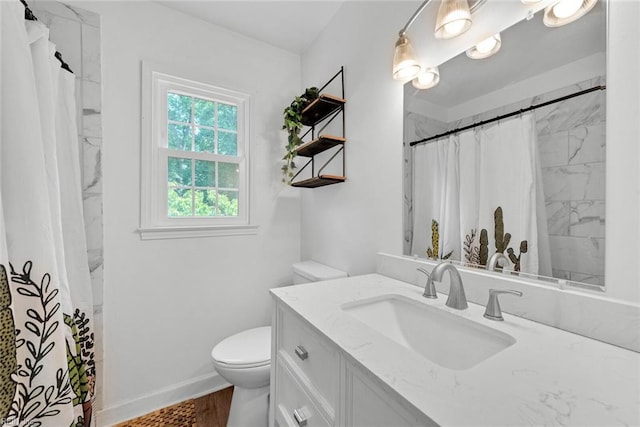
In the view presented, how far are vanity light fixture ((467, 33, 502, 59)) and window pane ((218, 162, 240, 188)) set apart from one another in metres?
1.55

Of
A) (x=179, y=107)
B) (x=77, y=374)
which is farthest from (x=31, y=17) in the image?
(x=77, y=374)

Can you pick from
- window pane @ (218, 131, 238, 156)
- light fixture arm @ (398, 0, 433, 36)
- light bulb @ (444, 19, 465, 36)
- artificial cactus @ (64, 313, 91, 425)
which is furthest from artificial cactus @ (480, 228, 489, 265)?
window pane @ (218, 131, 238, 156)

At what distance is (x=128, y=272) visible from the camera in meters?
1.57

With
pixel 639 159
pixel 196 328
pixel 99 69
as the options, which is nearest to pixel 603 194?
pixel 639 159

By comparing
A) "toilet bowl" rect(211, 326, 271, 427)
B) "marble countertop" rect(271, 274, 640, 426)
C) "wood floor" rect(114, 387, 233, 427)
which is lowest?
"wood floor" rect(114, 387, 233, 427)

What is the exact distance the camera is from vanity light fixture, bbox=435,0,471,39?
924 millimetres

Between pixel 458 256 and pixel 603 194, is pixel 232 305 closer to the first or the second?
pixel 458 256

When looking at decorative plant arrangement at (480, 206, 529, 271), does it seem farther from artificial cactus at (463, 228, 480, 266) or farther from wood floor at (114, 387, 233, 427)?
wood floor at (114, 387, 233, 427)

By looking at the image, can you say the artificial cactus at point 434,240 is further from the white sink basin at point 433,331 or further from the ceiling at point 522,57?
the ceiling at point 522,57

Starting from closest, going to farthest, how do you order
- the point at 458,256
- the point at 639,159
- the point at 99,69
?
the point at 639,159
the point at 458,256
the point at 99,69

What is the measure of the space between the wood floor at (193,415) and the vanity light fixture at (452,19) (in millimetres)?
2203

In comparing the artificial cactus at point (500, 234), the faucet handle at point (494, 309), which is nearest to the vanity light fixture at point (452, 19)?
the artificial cactus at point (500, 234)

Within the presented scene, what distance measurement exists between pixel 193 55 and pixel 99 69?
1.78 feet

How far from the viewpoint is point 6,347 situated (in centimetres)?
73
